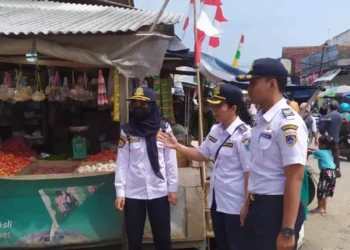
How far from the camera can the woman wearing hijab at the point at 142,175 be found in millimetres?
3914

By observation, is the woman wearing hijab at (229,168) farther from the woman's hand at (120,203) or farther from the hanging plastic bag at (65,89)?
the hanging plastic bag at (65,89)

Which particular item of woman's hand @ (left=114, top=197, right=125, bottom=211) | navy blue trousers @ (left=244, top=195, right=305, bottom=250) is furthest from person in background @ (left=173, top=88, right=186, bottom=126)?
navy blue trousers @ (left=244, top=195, right=305, bottom=250)

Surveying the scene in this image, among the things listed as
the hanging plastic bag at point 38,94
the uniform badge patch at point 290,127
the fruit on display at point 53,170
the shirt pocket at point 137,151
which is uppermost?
the hanging plastic bag at point 38,94

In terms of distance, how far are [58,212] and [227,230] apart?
2050mm

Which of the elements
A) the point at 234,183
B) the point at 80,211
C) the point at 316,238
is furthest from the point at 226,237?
the point at 316,238

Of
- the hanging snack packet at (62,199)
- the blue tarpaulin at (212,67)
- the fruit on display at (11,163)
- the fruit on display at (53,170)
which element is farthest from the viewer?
the blue tarpaulin at (212,67)

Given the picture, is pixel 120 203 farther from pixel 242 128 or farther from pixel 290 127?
pixel 290 127

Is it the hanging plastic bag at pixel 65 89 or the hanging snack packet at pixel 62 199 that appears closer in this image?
the hanging snack packet at pixel 62 199

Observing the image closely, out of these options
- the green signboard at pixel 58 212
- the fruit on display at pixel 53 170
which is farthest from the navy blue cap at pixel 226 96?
the fruit on display at pixel 53 170

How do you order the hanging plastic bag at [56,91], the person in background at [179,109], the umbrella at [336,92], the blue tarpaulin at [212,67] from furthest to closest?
the umbrella at [336,92] < the person in background at [179,109] < the hanging plastic bag at [56,91] < the blue tarpaulin at [212,67]

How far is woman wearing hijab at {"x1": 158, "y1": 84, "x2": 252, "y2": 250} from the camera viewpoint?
3.41 metres

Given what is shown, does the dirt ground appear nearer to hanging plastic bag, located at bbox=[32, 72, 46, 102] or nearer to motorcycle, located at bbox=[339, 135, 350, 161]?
hanging plastic bag, located at bbox=[32, 72, 46, 102]

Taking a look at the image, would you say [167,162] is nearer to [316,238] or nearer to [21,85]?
[21,85]

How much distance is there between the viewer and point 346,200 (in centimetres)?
776
